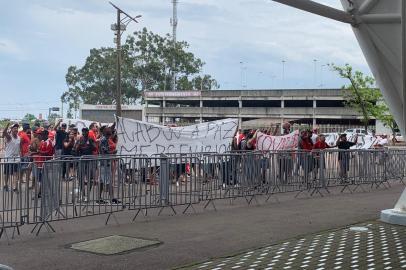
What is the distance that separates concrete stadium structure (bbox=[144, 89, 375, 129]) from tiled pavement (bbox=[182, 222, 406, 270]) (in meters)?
70.4

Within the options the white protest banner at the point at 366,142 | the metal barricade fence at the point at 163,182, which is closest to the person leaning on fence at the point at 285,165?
the metal barricade fence at the point at 163,182

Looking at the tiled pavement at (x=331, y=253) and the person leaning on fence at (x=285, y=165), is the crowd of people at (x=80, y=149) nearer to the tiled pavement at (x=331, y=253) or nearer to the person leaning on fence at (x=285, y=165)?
the person leaning on fence at (x=285, y=165)

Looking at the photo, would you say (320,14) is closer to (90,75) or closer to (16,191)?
(16,191)

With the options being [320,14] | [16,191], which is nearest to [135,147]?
[16,191]

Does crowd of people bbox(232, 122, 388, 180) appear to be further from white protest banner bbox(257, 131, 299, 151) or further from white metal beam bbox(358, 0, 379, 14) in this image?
white metal beam bbox(358, 0, 379, 14)

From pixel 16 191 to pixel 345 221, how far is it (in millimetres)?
5780

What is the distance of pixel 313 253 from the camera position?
7527 millimetres

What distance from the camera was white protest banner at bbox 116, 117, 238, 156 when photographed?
53.5 feet

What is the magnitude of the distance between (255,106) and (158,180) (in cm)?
8449

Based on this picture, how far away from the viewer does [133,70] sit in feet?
318

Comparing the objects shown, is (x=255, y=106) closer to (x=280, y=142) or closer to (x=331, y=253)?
(x=280, y=142)

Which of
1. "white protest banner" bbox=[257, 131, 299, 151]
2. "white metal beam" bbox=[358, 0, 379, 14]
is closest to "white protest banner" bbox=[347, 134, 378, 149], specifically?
"white protest banner" bbox=[257, 131, 299, 151]

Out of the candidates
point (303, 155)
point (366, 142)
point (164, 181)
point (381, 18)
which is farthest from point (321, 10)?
point (366, 142)

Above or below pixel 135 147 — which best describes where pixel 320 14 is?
above
